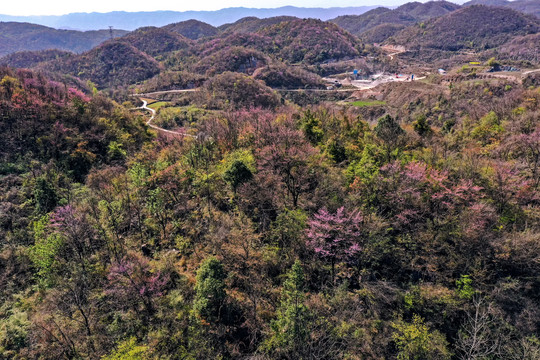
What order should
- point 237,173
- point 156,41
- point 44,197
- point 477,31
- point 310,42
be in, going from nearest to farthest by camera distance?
point 237,173 → point 44,197 → point 310,42 → point 156,41 → point 477,31

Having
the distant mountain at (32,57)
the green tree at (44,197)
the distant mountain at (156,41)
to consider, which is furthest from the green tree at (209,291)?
→ the distant mountain at (156,41)

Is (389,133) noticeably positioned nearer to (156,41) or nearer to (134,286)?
(134,286)

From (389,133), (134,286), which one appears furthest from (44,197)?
(389,133)

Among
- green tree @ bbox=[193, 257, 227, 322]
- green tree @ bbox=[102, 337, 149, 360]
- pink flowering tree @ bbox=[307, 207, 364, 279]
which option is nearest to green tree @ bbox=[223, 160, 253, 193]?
pink flowering tree @ bbox=[307, 207, 364, 279]

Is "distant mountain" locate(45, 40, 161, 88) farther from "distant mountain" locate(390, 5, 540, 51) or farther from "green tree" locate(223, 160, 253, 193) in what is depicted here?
"distant mountain" locate(390, 5, 540, 51)

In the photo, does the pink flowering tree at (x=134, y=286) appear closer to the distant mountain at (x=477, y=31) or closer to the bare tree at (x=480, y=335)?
the bare tree at (x=480, y=335)
